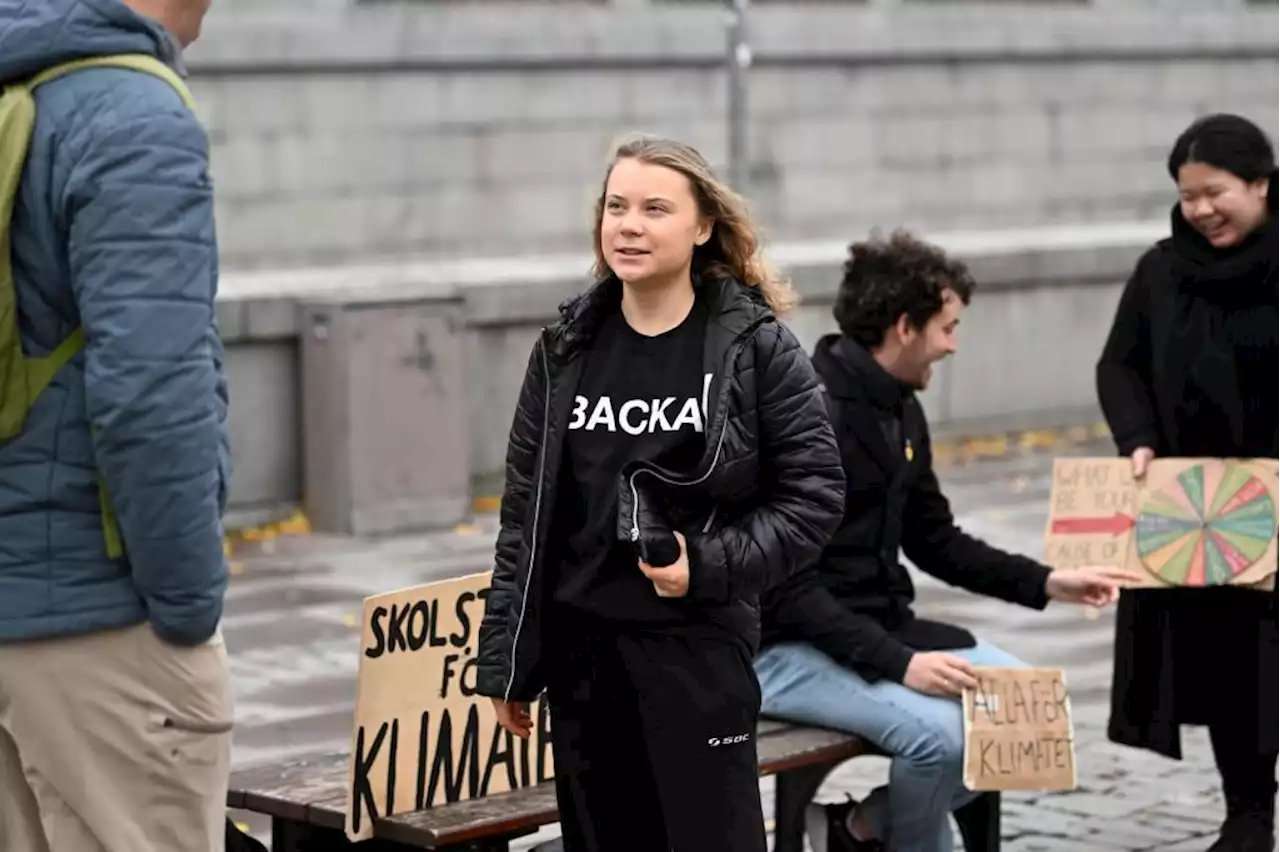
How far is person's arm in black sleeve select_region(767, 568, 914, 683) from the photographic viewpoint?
5.61 m

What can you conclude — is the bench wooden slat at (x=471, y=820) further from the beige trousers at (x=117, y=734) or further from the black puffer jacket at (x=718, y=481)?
the beige trousers at (x=117, y=734)

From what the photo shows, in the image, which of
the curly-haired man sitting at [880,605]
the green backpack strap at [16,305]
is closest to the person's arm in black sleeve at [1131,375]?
the curly-haired man sitting at [880,605]

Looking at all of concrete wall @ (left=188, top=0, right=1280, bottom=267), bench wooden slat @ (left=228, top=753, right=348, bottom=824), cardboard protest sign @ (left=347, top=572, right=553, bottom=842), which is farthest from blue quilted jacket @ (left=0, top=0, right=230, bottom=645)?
concrete wall @ (left=188, top=0, right=1280, bottom=267)

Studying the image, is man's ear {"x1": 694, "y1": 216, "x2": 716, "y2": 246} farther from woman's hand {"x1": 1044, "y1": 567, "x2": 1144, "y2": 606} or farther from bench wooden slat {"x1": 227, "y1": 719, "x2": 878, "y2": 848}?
woman's hand {"x1": 1044, "y1": 567, "x2": 1144, "y2": 606}

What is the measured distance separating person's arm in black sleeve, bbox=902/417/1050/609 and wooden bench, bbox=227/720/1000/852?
1.75 feet

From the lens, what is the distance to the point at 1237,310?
20.6 ft

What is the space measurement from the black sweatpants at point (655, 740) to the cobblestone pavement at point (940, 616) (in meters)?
2.06

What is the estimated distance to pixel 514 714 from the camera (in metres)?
4.58

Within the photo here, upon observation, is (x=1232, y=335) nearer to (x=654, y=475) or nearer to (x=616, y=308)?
(x=616, y=308)

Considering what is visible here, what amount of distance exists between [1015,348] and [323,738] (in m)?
8.18

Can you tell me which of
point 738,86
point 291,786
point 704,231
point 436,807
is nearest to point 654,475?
point 704,231

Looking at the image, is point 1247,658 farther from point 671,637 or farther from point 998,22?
point 998,22

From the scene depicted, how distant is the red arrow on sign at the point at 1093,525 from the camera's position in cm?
623

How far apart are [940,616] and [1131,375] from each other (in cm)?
342
